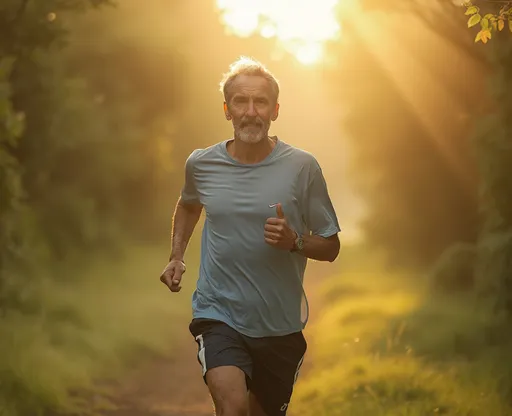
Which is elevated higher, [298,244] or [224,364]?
[298,244]

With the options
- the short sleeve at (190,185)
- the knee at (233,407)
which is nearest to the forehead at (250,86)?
the short sleeve at (190,185)

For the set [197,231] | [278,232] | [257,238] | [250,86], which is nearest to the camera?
[278,232]

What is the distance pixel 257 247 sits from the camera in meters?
5.23

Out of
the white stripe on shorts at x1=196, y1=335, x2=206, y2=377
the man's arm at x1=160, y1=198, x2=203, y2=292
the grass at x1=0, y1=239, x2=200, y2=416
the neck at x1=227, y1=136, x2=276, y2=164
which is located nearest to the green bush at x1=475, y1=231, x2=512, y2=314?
the grass at x1=0, y1=239, x2=200, y2=416

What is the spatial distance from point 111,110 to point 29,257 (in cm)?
1028

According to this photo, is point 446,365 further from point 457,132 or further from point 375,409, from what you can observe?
point 457,132

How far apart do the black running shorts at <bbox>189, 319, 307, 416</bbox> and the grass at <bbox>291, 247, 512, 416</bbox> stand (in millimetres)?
3204

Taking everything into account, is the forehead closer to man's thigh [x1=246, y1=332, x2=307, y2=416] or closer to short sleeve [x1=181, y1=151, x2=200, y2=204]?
short sleeve [x1=181, y1=151, x2=200, y2=204]

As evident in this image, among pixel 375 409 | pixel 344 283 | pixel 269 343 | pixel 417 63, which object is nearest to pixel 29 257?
pixel 375 409

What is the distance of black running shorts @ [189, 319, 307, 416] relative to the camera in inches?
200

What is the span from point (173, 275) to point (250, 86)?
111 centimetres

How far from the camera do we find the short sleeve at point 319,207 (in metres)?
5.34

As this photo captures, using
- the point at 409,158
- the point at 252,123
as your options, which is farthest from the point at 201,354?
the point at 409,158

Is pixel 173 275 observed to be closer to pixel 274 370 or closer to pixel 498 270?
pixel 274 370
